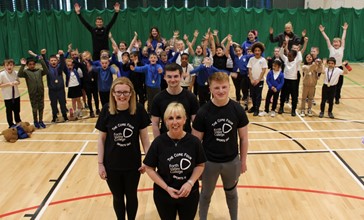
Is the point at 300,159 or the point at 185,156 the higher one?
the point at 185,156

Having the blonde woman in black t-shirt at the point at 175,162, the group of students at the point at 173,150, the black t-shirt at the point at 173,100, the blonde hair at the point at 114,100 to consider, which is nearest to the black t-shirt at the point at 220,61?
the black t-shirt at the point at 173,100

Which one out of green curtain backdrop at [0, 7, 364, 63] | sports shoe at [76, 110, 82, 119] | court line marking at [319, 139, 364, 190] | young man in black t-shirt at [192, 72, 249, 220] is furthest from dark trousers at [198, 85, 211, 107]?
green curtain backdrop at [0, 7, 364, 63]

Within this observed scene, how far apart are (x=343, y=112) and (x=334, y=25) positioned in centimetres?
916

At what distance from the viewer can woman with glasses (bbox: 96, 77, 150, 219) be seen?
3.81 m

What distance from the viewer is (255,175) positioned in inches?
236

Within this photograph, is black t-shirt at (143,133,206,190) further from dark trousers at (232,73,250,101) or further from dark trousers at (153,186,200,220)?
dark trousers at (232,73,250,101)

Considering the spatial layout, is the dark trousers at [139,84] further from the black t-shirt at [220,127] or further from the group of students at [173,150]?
the black t-shirt at [220,127]

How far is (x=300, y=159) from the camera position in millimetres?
6570

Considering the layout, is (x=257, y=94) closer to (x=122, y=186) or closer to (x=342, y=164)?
(x=342, y=164)

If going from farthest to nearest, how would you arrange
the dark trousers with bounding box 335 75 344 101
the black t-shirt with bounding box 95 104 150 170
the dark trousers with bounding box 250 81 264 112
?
the dark trousers with bounding box 335 75 344 101
the dark trousers with bounding box 250 81 264 112
the black t-shirt with bounding box 95 104 150 170

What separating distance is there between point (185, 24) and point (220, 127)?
14193mm

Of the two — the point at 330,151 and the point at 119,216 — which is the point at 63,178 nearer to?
the point at 119,216

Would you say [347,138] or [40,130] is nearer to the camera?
[347,138]

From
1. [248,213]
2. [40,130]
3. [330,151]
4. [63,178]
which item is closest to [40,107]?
[40,130]
